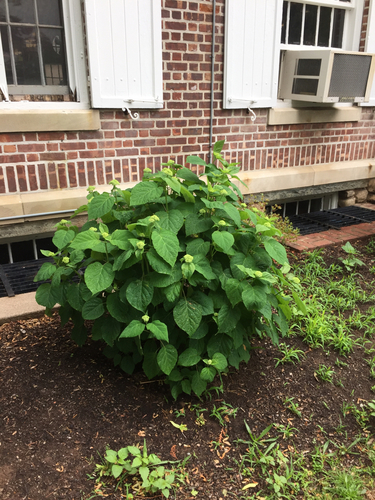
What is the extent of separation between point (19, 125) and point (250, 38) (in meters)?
2.44

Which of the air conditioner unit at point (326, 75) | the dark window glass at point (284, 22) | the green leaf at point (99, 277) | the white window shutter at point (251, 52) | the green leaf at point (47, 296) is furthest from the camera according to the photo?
the dark window glass at point (284, 22)

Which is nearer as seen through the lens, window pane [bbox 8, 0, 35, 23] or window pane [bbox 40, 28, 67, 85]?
window pane [bbox 8, 0, 35, 23]

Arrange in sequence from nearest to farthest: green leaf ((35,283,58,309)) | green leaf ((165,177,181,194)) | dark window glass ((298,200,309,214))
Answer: green leaf ((165,177,181,194)) → green leaf ((35,283,58,309)) → dark window glass ((298,200,309,214))

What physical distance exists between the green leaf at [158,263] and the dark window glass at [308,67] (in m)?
3.53

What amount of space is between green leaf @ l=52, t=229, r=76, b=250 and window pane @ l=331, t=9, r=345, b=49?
4.41m

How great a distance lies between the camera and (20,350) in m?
2.65

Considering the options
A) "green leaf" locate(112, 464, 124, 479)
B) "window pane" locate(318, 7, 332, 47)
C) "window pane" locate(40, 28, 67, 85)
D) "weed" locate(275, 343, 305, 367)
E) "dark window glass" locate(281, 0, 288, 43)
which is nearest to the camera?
"green leaf" locate(112, 464, 124, 479)

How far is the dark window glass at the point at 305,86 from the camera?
180 inches

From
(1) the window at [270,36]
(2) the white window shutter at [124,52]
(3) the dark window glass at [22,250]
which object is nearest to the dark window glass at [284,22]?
(1) the window at [270,36]

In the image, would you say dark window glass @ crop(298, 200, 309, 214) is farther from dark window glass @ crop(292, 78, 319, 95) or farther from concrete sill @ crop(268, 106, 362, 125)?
dark window glass @ crop(292, 78, 319, 95)

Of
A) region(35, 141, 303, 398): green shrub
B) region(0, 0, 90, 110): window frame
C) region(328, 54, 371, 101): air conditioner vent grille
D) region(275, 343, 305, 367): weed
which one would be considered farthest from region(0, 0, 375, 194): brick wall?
region(275, 343, 305, 367): weed

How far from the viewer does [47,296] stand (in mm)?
2289

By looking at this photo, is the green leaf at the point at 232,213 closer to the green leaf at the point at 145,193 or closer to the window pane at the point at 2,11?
the green leaf at the point at 145,193

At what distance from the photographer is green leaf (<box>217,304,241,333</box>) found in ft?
6.75
